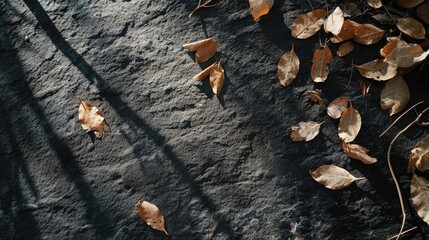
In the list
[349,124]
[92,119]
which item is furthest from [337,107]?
[92,119]

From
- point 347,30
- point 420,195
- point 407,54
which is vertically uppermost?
point 347,30

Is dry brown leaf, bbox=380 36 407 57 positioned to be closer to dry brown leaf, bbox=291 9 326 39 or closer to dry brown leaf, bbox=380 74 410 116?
dry brown leaf, bbox=380 74 410 116

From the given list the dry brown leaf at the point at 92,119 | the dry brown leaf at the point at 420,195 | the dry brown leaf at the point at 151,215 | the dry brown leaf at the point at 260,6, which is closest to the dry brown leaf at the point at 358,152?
the dry brown leaf at the point at 420,195

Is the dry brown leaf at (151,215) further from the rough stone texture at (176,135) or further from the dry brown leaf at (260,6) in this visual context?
the dry brown leaf at (260,6)

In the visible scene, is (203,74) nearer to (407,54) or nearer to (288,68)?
(288,68)

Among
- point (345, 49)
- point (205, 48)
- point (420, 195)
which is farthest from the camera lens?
point (205, 48)

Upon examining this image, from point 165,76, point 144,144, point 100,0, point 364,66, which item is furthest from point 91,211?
point 364,66
